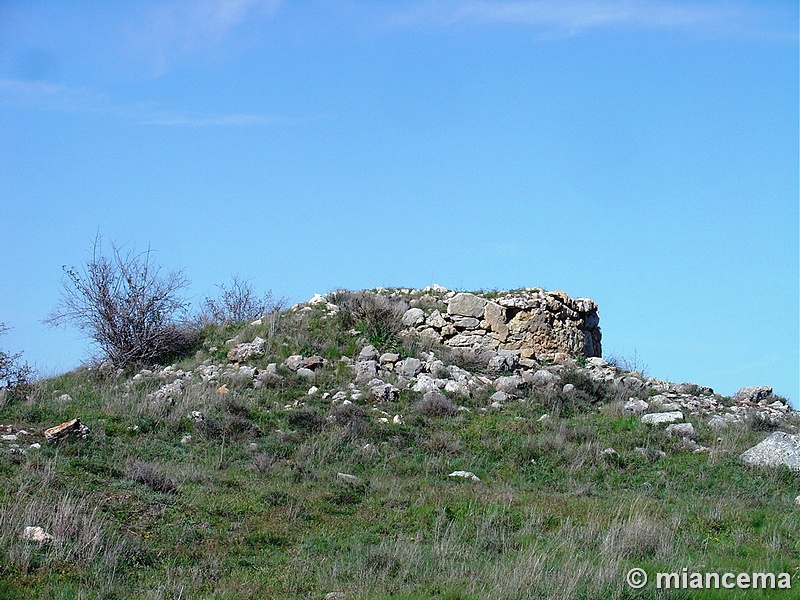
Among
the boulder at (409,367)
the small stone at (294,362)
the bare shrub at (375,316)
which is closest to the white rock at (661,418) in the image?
the boulder at (409,367)

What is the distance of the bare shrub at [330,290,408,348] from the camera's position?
1862 cm

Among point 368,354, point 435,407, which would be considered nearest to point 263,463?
point 435,407

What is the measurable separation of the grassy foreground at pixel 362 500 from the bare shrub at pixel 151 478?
0.08ft

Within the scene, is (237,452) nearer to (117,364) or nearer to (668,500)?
(668,500)

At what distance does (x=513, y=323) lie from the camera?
61.7ft

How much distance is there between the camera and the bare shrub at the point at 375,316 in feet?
61.1

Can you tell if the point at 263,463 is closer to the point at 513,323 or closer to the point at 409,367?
the point at 409,367

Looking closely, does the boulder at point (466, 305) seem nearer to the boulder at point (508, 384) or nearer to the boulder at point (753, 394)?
the boulder at point (508, 384)

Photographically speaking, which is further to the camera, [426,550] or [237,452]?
[237,452]

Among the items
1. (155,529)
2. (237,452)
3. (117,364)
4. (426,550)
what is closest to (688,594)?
(426,550)

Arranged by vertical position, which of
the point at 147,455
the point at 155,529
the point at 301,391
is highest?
the point at 301,391

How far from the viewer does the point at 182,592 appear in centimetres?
669

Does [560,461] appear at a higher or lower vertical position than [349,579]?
higher

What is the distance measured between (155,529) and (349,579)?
7.94ft
